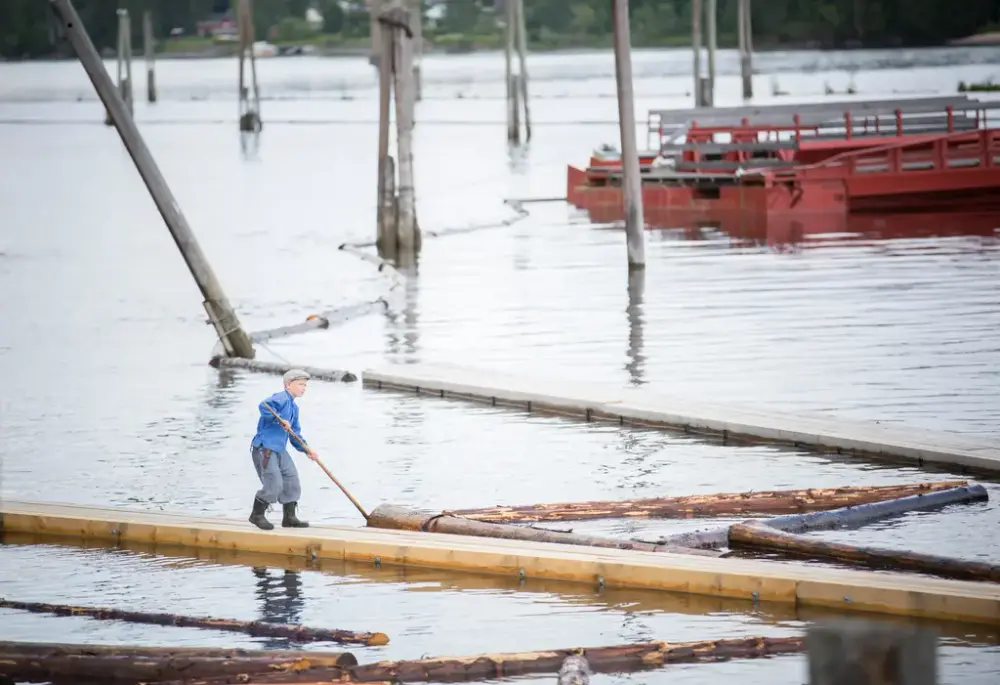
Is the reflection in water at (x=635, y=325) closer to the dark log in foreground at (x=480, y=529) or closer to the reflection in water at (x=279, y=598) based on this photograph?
the dark log in foreground at (x=480, y=529)

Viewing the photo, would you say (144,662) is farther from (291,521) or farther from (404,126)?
(404,126)

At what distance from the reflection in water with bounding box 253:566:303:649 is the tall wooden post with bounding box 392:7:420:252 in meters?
A: 19.6

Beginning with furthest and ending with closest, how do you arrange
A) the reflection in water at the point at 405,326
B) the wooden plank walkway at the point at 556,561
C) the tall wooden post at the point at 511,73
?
the tall wooden post at the point at 511,73
the reflection in water at the point at 405,326
the wooden plank walkway at the point at 556,561

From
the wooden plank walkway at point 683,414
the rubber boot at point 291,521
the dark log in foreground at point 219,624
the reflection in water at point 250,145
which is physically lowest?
the reflection in water at point 250,145

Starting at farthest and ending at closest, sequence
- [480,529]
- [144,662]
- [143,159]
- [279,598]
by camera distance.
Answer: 1. [143,159]
2. [480,529]
3. [279,598]
4. [144,662]

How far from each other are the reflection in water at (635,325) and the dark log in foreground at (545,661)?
1056 cm

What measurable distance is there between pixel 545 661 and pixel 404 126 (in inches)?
941

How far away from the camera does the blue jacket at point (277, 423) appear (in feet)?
43.2

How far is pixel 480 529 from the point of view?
1402 cm

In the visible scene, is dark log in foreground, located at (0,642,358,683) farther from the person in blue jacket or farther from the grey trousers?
the grey trousers

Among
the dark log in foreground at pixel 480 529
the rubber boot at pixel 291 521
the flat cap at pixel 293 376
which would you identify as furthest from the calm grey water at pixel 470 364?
the flat cap at pixel 293 376

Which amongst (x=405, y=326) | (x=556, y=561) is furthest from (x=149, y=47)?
(x=556, y=561)

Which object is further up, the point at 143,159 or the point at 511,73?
the point at 143,159

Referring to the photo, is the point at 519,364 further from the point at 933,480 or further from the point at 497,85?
the point at 497,85
